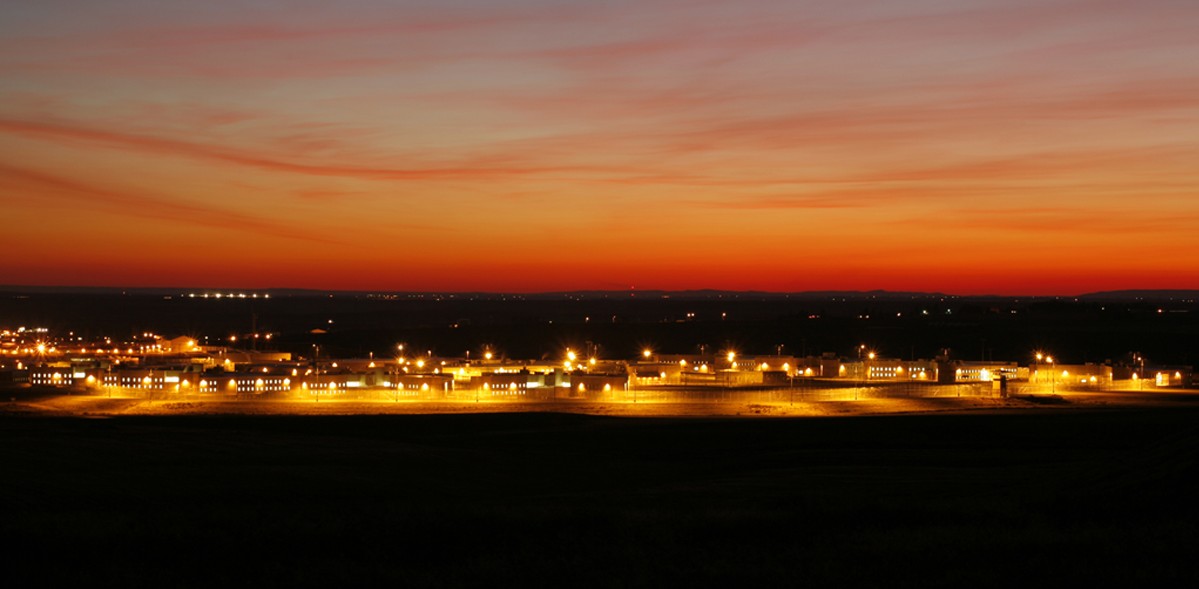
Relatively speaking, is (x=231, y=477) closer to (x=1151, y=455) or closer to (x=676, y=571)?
(x=676, y=571)

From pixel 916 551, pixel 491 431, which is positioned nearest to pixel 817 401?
pixel 491 431

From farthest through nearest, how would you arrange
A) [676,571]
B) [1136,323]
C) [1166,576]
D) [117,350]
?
[1136,323] < [117,350] < [676,571] < [1166,576]

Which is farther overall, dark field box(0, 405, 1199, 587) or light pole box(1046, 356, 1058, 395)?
light pole box(1046, 356, 1058, 395)

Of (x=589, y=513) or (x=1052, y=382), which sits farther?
(x=1052, y=382)

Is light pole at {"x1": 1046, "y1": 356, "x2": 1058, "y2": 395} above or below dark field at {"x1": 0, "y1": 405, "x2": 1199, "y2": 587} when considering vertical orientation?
above

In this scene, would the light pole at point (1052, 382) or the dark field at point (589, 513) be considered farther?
the light pole at point (1052, 382)

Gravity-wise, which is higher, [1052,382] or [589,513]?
[1052,382]

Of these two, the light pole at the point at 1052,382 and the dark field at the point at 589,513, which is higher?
the light pole at the point at 1052,382

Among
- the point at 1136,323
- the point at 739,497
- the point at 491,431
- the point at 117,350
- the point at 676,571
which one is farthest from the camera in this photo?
the point at 1136,323
